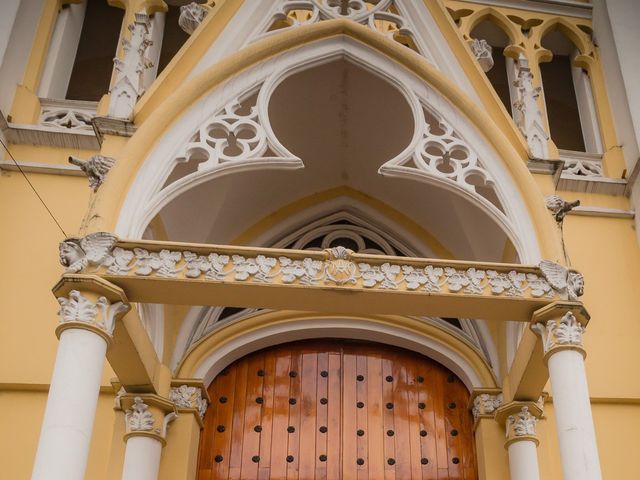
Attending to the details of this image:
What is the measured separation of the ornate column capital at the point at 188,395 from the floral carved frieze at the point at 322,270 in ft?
6.66

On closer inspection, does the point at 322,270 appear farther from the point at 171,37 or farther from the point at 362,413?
the point at 171,37

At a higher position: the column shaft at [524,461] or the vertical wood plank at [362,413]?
the vertical wood plank at [362,413]

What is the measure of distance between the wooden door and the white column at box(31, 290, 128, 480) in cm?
260

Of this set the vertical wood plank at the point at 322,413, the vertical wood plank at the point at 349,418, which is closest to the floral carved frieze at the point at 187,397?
the vertical wood plank at the point at 322,413

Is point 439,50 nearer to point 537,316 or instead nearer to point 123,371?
point 537,316

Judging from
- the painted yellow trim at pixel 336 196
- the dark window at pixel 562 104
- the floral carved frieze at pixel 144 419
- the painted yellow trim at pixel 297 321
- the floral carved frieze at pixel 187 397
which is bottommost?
the floral carved frieze at pixel 144 419

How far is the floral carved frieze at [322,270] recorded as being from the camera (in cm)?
641

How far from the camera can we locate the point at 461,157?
781cm

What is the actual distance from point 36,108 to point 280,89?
2.88 meters

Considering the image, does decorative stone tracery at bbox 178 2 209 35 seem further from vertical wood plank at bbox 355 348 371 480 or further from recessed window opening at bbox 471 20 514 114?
recessed window opening at bbox 471 20 514 114

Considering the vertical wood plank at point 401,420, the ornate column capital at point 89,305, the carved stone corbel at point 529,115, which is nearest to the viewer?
the ornate column capital at point 89,305

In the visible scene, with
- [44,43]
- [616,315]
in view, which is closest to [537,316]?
[616,315]

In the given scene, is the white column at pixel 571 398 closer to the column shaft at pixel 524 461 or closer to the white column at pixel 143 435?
the column shaft at pixel 524 461

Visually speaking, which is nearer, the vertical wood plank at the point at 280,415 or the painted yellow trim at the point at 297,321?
the vertical wood plank at the point at 280,415
